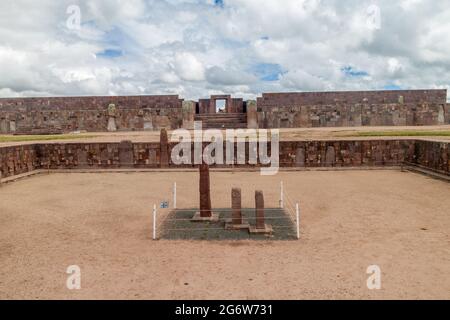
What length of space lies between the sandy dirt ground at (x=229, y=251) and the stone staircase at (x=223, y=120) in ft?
60.8

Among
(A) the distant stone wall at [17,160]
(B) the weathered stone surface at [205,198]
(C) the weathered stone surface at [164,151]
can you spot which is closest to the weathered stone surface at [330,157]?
(C) the weathered stone surface at [164,151]

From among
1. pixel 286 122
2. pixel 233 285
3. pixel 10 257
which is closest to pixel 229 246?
pixel 233 285

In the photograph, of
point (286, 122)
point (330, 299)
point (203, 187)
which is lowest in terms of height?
point (330, 299)

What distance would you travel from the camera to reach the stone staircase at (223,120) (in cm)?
2711

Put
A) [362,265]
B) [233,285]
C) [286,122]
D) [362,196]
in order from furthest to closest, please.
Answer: [286,122] < [362,196] < [362,265] < [233,285]

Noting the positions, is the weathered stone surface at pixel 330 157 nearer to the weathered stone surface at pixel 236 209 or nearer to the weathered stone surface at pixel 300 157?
the weathered stone surface at pixel 300 157

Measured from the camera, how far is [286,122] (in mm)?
27016

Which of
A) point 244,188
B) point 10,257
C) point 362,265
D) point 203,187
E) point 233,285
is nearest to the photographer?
point 233,285

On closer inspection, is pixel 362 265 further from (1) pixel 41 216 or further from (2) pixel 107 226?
(1) pixel 41 216

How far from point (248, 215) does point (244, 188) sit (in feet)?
9.09

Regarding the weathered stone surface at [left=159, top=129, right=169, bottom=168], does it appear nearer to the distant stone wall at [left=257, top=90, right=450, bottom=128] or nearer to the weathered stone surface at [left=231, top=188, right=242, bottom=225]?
the weathered stone surface at [left=231, top=188, right=242, bottom=225]

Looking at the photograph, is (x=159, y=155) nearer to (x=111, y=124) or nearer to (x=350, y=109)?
(x=111, y=124)

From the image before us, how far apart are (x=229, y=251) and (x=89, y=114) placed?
25315 millimetres

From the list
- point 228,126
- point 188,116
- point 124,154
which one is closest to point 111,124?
point 188,116
